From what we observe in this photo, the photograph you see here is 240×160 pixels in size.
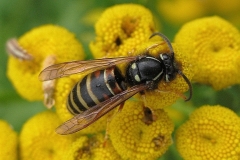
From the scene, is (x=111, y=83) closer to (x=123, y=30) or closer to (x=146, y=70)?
(x=146, y=70)

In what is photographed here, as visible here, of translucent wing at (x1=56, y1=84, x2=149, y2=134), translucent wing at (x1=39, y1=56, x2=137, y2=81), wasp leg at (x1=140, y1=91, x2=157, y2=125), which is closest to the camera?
translucent wing at (x1=56, y1=84, x2=149, y2=134)

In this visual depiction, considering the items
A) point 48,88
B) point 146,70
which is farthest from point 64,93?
point 146,70

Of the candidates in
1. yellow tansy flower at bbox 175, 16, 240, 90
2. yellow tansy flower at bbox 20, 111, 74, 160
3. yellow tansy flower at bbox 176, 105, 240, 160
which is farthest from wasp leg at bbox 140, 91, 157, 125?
yellow tansy flower at bbox 20, 111, 74, 160

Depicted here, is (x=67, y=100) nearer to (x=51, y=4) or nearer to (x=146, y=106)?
(x=146, y=106)

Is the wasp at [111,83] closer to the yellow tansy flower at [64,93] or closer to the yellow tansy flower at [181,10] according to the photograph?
the yellow tansy flower at [64,93]

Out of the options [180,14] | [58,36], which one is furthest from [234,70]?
[180,14]

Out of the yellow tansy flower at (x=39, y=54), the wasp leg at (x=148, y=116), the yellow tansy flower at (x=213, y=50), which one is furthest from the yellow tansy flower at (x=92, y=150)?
the yellow tansy flower at (x=213, y=50)

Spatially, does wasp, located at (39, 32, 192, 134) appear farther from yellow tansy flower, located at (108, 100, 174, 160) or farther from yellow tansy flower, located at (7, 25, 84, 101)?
yellow tansy flower, located at (7, 25, 84, 101)
